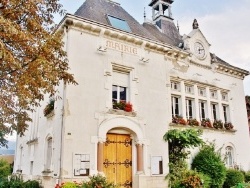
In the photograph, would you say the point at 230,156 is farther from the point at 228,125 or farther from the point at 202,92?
the point at 202,92

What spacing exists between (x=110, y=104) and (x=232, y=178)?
787 centimetres

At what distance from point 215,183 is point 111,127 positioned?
5.89 m

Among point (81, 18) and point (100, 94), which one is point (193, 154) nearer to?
point (100, 94)

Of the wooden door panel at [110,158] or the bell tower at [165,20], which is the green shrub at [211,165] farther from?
the bell tower at [165,20]

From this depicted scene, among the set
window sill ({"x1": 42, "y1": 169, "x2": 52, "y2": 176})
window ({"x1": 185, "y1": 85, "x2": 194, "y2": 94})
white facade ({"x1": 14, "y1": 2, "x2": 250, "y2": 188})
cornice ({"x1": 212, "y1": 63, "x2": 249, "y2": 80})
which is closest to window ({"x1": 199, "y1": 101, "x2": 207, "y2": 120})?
white facade ({"x1": 14, "y1": 2, "x2": 250, "y2": 188})

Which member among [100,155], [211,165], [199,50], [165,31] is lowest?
[211,165]

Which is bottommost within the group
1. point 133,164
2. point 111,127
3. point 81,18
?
point 133,164

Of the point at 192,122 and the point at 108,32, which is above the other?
the point at 108,32

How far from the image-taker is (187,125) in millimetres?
13969

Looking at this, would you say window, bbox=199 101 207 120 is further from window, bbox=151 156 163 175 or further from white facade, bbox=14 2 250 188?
window, bbox=151 156 163 175

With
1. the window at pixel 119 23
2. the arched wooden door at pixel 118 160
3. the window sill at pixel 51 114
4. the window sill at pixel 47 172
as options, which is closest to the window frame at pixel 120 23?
the window at pixel 119 23

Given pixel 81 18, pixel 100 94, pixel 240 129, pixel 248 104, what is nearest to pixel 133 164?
pixel 100 94

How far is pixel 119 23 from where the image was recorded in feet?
43.8

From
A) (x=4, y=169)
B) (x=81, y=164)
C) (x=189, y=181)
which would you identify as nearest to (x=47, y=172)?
(x=81, y=164)
